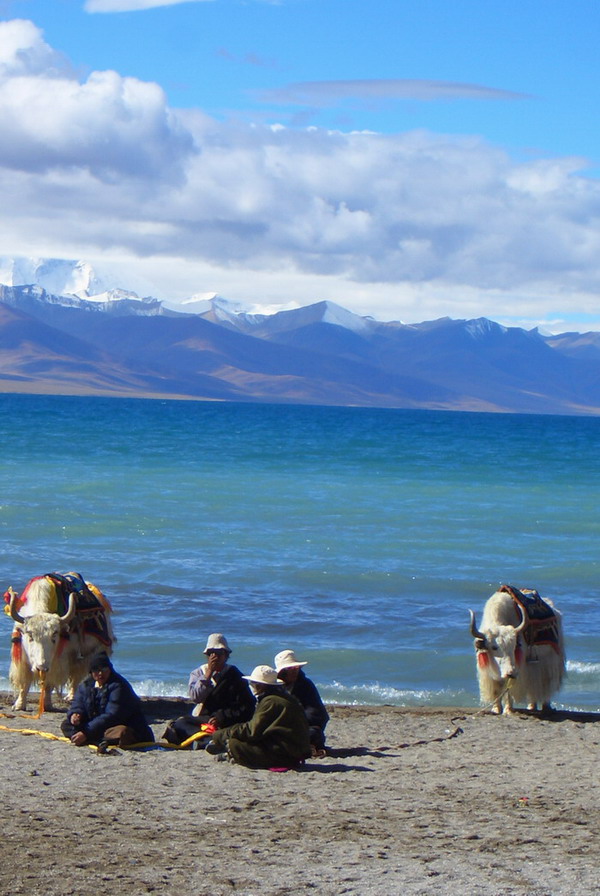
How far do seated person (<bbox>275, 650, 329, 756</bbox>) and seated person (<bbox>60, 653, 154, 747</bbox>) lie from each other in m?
0.83

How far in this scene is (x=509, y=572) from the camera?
47.7 feet

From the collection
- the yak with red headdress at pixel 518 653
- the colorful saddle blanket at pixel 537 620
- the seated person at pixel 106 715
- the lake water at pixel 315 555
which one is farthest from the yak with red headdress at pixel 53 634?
the colorful saddle blanket at pixel 537 620

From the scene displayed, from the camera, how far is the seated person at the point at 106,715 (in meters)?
6.51

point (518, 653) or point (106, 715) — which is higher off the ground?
point (518, 653)

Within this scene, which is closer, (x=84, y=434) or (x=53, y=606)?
(x=53, y=606)

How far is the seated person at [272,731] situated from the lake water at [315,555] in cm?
266

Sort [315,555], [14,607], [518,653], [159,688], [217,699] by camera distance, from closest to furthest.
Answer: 1. [217,699]
2. [14,607]
3. [518,653]
4. [159,688]
5. [315,555]

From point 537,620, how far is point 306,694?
2086 millimetres

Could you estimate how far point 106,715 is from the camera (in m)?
6.52

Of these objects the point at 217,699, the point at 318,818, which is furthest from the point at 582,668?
the point at 318,818

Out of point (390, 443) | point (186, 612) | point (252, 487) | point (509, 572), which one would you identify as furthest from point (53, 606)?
point (390, 443)

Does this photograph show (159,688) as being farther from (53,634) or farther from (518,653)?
(518,653)

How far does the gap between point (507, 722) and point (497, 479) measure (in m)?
22.4

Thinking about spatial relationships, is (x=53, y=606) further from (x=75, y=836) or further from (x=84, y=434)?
(x=84, y=434)
